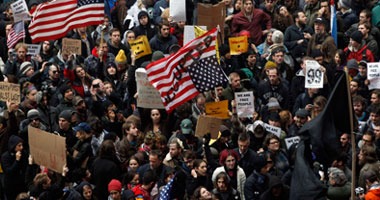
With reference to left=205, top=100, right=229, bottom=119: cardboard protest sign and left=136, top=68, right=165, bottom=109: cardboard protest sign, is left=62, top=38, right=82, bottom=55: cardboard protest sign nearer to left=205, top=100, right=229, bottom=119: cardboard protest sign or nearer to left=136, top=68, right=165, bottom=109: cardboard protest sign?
left=136, top=68, right=165, bottom=109: cardboard protest sign

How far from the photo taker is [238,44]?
21.9 m

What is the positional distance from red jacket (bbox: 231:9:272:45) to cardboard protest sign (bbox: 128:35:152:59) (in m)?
2.20

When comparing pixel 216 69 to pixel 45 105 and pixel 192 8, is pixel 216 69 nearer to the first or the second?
pixel 45 105

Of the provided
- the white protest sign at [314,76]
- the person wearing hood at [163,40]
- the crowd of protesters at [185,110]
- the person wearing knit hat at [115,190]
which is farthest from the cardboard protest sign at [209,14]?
the person wearing knit hat at [115,190]

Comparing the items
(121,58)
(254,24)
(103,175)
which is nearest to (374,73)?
(254,24)

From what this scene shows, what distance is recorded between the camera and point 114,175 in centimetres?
1816

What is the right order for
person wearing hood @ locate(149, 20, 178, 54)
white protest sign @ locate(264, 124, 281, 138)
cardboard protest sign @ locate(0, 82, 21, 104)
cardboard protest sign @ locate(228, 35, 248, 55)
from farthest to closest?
person wearing hood @ locate(149, 20, 178, 54)
cardboard protest sign @ locate(228, 35, 248, 55)
cardboard protest sign @ locate(0, 82, 21, 104)
white protest sign @ locate(264, 124, 281, 138)

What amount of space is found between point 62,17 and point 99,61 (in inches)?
41.2

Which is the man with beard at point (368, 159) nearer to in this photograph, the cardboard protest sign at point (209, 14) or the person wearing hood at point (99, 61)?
the cardboard protest sign at point (209, 14)

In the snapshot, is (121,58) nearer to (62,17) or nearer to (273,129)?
(62,17)

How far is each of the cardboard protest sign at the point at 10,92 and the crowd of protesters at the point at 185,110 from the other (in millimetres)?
128

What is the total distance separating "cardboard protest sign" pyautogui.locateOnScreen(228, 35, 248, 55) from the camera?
72.0 feet

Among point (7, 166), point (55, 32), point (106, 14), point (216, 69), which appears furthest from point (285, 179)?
point (106, 14)

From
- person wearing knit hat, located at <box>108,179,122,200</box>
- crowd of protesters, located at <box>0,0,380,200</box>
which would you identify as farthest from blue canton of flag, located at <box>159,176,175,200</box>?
person wearing knit hat, located at <box>108,179,122,200</box>
